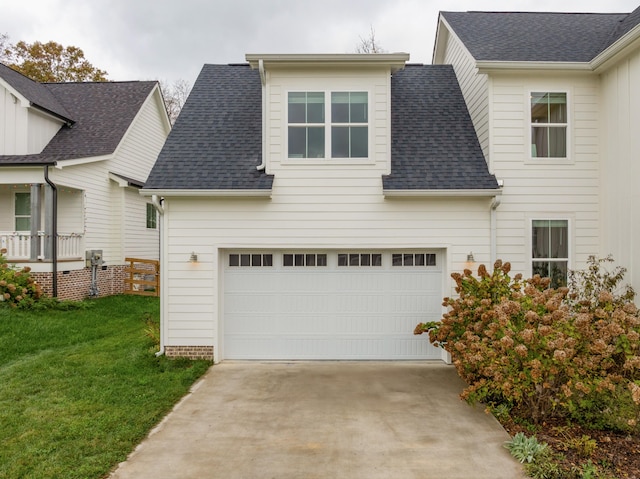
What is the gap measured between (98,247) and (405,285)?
35.4 ft

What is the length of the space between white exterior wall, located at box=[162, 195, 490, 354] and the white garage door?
313 millimetres

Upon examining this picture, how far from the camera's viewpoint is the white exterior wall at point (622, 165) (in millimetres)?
6691

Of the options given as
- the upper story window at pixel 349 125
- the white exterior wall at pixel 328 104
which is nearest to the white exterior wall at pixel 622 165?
the white exterior wall at pixel 328 104

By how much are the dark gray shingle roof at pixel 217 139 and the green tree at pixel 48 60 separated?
62.4ft

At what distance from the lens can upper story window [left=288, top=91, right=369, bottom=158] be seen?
24.9 feet

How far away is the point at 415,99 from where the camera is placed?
349 inches

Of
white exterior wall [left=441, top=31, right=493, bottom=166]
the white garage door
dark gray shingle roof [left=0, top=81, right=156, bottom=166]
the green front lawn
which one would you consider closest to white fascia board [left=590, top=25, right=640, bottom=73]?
white exterior wall [left=441, top=31, right=493, bottom=166]

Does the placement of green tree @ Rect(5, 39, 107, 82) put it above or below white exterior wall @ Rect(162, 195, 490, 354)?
above

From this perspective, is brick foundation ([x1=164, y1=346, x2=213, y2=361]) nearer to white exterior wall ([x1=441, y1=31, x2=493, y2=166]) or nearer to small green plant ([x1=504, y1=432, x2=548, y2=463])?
small green plant ([x1=504, y1=432, x2=548, y2=463])

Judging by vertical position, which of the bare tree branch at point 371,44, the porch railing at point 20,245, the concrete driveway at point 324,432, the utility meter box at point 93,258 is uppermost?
the bare tree branch at point 371,44

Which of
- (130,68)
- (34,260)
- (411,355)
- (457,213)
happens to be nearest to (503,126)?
(457,213)

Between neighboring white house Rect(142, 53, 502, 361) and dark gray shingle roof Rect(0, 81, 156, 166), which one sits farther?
dark gray shingle roof Rect(0, 81, 156, 166)

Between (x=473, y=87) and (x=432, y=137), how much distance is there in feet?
4.80

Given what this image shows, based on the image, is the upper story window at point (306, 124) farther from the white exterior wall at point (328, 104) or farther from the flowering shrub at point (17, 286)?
the flowering shrub at point (17, 286)
